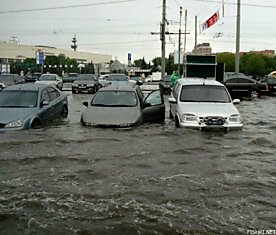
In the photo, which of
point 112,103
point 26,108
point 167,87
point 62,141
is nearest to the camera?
point 62,141

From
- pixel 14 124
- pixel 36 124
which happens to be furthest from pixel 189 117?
pixel 14 124

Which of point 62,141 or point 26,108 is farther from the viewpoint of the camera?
point 26,108

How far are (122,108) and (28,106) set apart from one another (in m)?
2.53

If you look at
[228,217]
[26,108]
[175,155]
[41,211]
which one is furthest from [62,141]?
[228,217]

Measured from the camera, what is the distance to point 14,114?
1154cm

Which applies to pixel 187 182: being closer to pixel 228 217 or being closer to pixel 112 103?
pixel 228 217

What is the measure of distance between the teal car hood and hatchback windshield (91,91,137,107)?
6.08ft

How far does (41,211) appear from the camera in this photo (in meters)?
5.54

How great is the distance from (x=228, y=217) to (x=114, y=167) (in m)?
3.13

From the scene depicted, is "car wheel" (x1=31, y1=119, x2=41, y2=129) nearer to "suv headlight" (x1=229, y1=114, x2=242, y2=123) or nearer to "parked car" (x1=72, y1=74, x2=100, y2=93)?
"suv headlight" (x1=229, y1=114, x2=242, y2=123)

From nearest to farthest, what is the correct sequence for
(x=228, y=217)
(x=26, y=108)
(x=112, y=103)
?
(x=228, y=217)
(x=26, y=108)
(x=112, y=103)

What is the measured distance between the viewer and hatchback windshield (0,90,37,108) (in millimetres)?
12266

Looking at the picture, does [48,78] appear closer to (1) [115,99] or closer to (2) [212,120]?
(1) [115,99]

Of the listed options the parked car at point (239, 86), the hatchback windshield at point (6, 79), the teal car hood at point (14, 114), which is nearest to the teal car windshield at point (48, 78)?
the hatchback windshield at point (6, 79)
